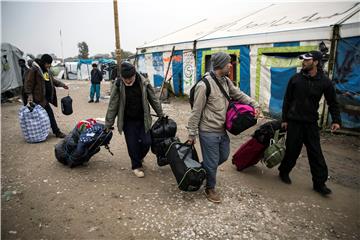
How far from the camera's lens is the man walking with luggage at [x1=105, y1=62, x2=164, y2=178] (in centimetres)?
374

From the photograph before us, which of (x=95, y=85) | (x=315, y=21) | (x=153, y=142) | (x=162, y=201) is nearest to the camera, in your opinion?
(x=162, y=201)

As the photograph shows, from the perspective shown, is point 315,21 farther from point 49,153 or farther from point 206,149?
point 49,153

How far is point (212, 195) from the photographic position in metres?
3.44

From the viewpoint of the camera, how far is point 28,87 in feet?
17.1

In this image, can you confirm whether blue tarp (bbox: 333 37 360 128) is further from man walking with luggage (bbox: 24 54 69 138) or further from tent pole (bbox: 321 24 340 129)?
man walking with luggage (bbox: 24 54 69 138)

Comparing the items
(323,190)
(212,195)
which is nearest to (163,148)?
(212,195)

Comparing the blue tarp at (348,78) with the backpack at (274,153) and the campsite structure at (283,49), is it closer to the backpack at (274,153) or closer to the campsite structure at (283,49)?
the campsite structure at (283,49)

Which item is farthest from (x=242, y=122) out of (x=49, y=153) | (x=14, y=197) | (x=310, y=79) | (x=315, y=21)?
(x=315, y=21)

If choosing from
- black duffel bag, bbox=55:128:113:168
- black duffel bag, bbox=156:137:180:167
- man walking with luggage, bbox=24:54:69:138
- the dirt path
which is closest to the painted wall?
the dirt path

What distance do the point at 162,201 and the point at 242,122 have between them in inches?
57.9

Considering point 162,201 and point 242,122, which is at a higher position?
point 242,122

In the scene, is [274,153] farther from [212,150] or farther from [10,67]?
[10,67]

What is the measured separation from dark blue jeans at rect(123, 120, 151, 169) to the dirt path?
353 millimetres

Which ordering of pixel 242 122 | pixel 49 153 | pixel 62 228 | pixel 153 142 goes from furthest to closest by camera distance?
pixel 49 153
pixel 153 142
pixel 242 122
pixel 62 228
